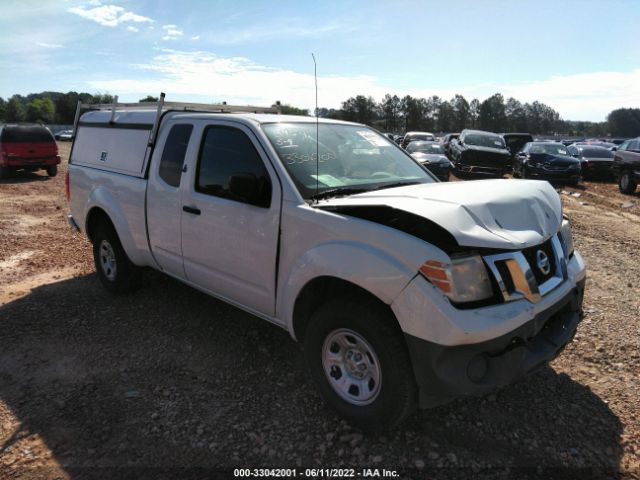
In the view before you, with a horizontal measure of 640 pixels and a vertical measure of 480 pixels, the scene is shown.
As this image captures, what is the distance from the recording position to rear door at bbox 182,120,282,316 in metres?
3.25

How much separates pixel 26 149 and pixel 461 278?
18223 millimetres

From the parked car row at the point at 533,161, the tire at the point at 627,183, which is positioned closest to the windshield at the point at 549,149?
the parked car row at the point at 533,161

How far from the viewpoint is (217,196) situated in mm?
3631

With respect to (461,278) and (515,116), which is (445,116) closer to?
(515,116)

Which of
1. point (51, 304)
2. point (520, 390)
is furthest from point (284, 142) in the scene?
point (51, 304)

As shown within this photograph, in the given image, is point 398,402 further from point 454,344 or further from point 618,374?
point 618,374

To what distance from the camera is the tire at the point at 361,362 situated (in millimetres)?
2572

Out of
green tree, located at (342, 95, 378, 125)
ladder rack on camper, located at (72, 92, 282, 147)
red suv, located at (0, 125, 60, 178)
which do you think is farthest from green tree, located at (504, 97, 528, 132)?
ladder rack on camper, located at (72, 92, 282, 147)

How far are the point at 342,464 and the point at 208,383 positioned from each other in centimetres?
129

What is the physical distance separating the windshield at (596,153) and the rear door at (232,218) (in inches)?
760

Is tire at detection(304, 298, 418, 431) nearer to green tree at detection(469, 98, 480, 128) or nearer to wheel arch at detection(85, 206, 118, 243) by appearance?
wheel arch at detection(85, 206, 118, 243)

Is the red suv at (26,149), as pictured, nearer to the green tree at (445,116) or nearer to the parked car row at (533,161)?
the parked car row at (533,161)

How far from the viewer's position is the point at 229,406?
3230mm

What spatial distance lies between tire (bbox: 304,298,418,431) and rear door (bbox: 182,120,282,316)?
1.81ft
